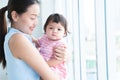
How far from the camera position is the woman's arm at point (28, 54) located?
1197mm

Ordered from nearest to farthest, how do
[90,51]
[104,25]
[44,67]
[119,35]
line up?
1. [44,67]
2. [119,35]
3. [104,25]
4. [90,51]

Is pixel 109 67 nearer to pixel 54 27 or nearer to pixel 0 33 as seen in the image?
pixel 54 27

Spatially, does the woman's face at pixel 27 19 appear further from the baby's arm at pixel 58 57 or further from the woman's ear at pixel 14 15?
the baby's arm at pixel 58 57

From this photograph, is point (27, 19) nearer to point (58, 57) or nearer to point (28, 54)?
point (28, 54)

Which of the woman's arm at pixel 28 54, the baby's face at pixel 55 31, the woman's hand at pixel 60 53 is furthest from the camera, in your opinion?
the baby's face at pixel 55 31

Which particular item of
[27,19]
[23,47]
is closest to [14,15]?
[27,19]

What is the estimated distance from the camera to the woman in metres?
1.20

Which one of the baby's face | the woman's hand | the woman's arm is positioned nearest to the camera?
the woman's arm

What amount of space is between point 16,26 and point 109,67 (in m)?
0.71

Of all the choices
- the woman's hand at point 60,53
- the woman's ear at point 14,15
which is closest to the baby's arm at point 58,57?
the woman's hand at point 60,53

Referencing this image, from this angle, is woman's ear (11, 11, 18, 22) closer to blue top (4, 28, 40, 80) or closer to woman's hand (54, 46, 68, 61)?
blue top (4, 28, 40, 80)

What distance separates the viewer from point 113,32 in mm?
1606

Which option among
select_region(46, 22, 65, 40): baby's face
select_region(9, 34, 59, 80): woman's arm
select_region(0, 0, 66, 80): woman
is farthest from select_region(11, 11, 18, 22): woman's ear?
select_region(46, 22, 65, 40): baby's face

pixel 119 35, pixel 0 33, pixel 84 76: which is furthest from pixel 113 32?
pixel 84 76
